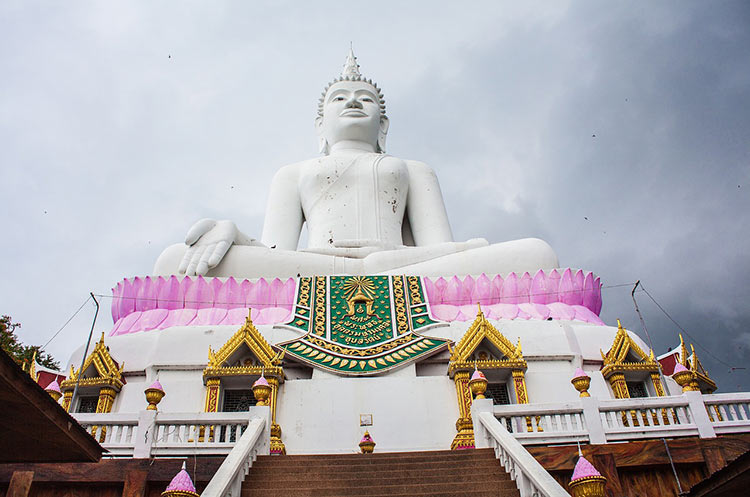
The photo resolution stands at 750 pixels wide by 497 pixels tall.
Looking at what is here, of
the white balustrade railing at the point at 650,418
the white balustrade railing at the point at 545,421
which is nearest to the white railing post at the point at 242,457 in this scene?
the white balustrade railing at the point at 545,421

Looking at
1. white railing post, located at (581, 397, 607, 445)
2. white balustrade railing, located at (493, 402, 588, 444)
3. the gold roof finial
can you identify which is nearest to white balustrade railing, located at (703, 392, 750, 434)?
white railing post, located at (581, 397, 607, 445)

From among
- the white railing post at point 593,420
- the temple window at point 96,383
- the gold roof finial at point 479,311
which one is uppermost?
the gold roof finial at point 479,311

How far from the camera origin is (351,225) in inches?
583

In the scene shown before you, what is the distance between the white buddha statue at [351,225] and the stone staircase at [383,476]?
5750mm

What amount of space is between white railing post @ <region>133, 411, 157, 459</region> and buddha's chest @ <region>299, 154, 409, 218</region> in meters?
8.46

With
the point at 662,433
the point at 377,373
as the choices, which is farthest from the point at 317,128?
the point at 662,433

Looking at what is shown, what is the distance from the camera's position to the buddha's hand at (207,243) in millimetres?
11984

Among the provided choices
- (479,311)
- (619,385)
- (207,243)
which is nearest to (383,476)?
(479,311)

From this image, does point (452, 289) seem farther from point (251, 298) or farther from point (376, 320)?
point (251, 298)

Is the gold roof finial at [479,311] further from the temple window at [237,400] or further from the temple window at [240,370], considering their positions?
the temple window at [237,400]

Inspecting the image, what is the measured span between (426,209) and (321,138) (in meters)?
4.01

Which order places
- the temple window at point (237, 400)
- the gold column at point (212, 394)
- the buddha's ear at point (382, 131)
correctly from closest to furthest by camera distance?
the gold column at point (212, 394) < the temple window at point (237, 400) < the buddha's ear at point (382, 131)

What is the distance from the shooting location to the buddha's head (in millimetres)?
16781

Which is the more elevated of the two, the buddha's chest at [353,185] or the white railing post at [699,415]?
the buddha's chest at [353,185]
